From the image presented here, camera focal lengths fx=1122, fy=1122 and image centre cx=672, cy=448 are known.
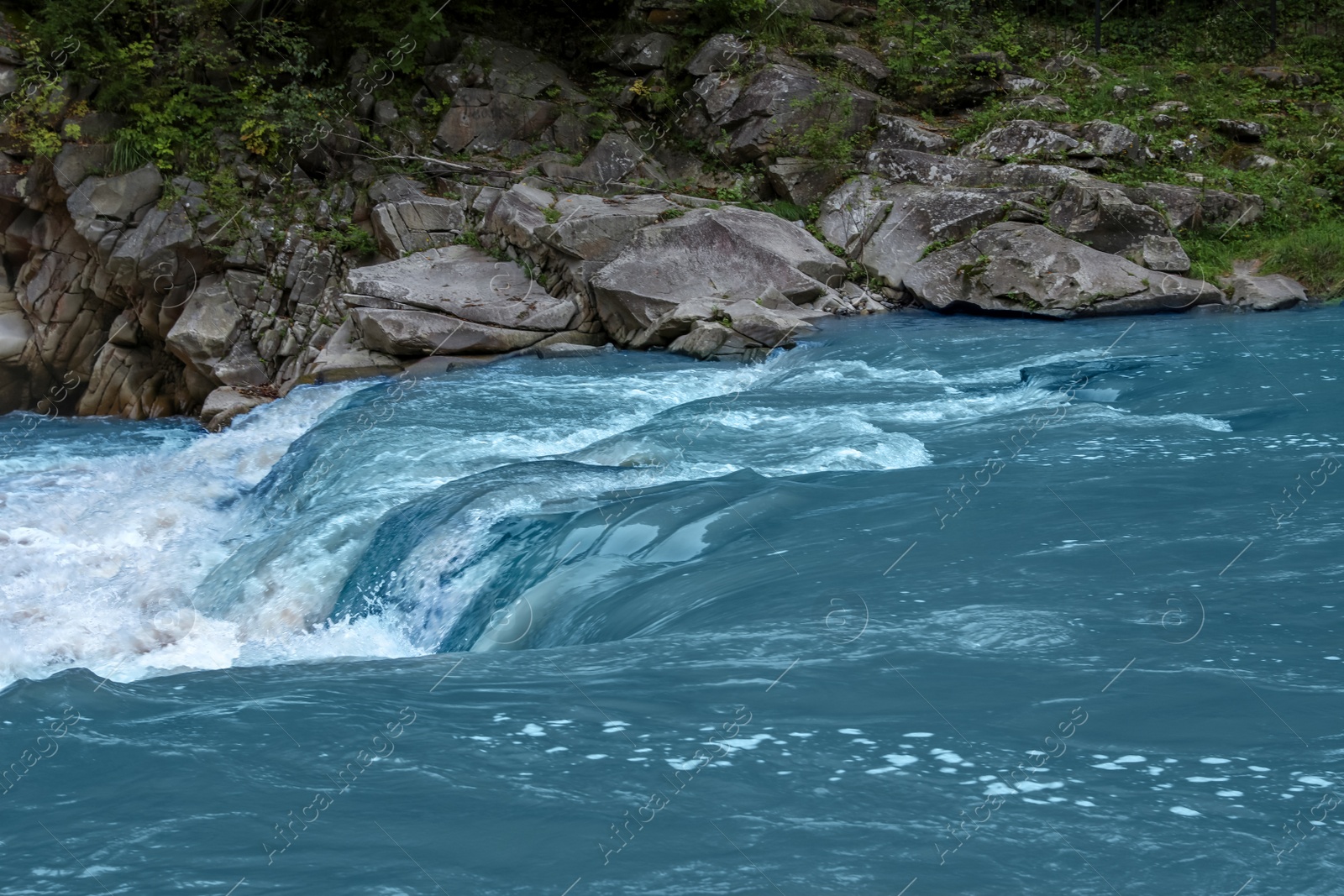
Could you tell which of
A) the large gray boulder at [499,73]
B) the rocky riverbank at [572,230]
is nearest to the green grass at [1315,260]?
the rocky riverbank at [572,230]

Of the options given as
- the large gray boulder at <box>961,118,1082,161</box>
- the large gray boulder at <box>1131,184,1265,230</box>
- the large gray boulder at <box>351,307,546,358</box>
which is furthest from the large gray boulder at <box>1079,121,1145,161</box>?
the large gray boulder at <box>351,307,546,358</box>

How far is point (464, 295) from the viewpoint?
42.3 feet

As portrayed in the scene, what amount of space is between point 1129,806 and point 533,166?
1433 centimetres

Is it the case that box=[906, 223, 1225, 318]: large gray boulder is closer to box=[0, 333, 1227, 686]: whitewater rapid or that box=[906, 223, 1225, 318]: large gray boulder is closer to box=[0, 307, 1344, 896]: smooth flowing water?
box=[0, 333, 1227, 686]: whitewater rapid

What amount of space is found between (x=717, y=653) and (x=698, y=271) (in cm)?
905

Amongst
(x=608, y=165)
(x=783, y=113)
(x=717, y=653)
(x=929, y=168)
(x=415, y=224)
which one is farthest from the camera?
(x=783, y=113)

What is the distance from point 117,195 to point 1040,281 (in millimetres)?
11666

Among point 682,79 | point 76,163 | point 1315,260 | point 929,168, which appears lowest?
point 1315,260

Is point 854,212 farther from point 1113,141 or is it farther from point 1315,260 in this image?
point 1315,260

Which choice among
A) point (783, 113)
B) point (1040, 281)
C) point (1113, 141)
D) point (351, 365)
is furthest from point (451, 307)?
point (1113, 141)

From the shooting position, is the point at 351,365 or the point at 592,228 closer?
the point at 351,365

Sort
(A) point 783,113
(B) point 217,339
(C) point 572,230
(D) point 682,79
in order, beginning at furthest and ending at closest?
(D) point 682,79, (A) point 783,113, (B) point 217,339, (C) point 572,230

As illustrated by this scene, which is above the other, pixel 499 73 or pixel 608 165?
pixel 499 73

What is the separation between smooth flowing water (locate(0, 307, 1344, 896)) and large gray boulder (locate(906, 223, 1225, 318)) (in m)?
3.60
